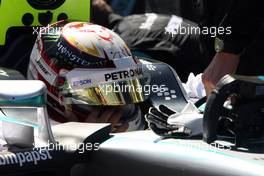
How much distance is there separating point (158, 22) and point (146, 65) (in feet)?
4.98

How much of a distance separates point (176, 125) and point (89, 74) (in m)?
0.43

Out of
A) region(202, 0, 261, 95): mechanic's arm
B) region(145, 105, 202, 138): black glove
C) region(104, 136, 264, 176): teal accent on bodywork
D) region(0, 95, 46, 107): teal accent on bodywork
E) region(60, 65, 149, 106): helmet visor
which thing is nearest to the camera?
region(104, 136, 264, 176): teal accent on bodywork

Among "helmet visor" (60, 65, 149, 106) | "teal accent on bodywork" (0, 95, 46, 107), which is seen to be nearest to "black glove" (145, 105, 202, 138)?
"helmet visor" (60, 65, 149, 106)

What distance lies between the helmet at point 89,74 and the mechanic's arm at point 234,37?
0.27 m

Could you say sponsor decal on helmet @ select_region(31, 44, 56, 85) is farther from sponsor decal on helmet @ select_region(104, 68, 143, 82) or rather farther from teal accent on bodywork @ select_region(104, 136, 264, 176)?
teal accent on bodywork @ select_region(104, 136, 264, 176)

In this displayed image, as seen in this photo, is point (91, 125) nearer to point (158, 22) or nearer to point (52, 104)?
point (52, 104)

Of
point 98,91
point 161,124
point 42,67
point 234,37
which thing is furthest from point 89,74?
point 234,37

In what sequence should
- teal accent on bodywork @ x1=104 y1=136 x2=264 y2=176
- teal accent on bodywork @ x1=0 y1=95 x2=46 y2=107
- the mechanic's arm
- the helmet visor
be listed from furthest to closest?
the mechanic's arm < the helmet visor < teal accent on bodywork @ x1=0 y1=95 x2=46 y2=107 < teal accent on bodywork @ x1=104 y1=136 x2=264 y2=176

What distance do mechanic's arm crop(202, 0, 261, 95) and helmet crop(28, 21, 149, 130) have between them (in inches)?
10.7

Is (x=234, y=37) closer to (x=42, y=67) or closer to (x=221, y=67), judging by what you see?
(x=221, y=67)

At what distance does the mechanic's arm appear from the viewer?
2.61m

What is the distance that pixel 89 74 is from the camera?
8.14 feet

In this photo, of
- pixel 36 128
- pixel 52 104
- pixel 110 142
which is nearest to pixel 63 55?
pixel 52 104

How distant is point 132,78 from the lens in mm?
2533
